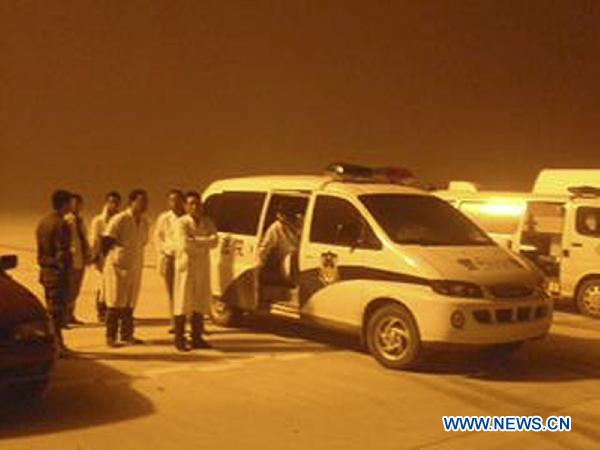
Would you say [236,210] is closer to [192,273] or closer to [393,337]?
[192,273]

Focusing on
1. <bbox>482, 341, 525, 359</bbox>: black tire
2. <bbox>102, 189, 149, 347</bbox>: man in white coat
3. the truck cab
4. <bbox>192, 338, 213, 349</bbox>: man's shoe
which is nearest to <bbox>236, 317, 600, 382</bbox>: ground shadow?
<bbox>482, 341, 525, 359</bbox>: black tire

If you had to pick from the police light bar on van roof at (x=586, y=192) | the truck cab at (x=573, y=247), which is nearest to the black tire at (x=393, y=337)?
the truck cab at (x=573, y=247)

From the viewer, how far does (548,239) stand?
1323 centimetres

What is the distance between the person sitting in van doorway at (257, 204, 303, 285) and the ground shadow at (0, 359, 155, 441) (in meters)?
2.24

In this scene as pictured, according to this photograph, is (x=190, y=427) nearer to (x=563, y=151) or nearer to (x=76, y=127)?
(x=76, y=127)

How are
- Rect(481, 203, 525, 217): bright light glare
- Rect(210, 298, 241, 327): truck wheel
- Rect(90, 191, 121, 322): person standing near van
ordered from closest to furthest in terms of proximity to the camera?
Rect(90, 191, 121, 322): person standing near van, Rect(210, 298, 241, 327): truck wheel, Rect(481, 203, 525, 217): bright light glare

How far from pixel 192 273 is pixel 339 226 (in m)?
1.49

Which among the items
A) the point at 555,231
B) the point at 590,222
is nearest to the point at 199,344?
the point at 590,222

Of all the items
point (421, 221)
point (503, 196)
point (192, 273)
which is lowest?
point (192, 273)

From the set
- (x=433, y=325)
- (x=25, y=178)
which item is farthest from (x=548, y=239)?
(x=25, y=178)

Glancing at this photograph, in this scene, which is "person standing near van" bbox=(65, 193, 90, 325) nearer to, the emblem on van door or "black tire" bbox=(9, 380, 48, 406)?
the emblem on van door

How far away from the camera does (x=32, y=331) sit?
6641mm

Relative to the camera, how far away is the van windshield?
9.03 meters

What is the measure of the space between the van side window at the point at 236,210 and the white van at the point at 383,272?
15 millimetres
